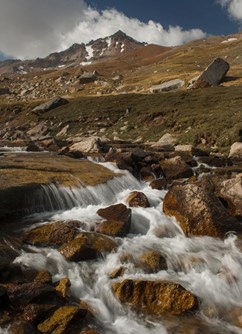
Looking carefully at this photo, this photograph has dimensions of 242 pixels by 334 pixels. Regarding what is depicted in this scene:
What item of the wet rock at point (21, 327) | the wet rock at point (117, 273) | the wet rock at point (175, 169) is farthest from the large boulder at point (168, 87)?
the wet rock at point (21, 327)

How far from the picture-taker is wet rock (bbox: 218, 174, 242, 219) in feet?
59.2

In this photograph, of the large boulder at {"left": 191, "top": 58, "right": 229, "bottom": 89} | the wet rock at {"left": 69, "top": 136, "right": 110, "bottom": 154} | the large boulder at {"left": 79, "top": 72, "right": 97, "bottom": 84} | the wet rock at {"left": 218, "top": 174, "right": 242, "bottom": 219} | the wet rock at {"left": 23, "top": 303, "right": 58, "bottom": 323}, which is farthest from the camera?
the large boulder at {"left": 79, "top": 72, "right": 97, "bottom": 84}

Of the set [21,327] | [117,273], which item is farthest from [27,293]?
[117,273]

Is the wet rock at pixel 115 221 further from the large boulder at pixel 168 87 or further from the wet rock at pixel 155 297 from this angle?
the large boulder at pixel 168 87

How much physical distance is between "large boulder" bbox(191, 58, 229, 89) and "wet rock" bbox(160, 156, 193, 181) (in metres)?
42.2

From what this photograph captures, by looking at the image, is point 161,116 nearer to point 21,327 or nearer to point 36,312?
point 36,312

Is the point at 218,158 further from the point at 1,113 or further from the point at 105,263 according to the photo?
the point at 1,113

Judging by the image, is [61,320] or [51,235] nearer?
[61,320]

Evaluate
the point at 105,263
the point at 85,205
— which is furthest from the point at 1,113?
the point at 105,263

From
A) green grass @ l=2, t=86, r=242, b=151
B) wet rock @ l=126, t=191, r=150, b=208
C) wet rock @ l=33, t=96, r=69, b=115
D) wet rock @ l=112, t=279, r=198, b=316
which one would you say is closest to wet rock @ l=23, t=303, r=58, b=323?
wet rock @ l=112, t=279, r=198, b=316

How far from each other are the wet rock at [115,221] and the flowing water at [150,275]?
345 millimetres

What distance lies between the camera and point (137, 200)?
18.6m

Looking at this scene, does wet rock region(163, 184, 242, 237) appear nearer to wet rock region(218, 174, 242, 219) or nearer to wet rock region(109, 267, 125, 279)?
wet rock region(218, 174, 242, 219)

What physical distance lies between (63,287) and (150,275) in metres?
2.83
